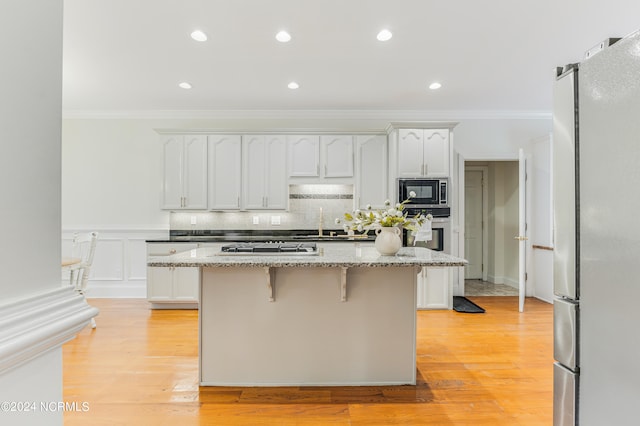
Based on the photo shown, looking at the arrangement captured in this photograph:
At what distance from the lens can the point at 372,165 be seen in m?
4.78

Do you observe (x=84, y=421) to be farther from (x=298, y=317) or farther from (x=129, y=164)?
(x=129, y=164)

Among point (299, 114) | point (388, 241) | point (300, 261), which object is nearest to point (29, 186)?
point (300, 261)

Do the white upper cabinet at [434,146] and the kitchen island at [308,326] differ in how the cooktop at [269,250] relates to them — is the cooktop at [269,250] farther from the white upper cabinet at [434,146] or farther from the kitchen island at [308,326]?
the white upper cabinet at [434,146]

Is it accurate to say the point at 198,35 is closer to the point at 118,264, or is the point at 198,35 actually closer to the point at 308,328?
the point at 308,328

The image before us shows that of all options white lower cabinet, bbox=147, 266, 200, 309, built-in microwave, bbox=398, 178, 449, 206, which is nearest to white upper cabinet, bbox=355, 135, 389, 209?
built-in microwave, bbox=398, 178, 449, 206

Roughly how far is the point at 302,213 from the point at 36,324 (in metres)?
4.54

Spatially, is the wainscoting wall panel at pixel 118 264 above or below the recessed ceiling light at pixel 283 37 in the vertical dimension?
below

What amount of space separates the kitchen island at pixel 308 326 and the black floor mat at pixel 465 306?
87.2 inches

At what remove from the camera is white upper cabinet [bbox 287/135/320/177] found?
4777mm

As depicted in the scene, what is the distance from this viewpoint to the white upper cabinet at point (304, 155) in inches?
188

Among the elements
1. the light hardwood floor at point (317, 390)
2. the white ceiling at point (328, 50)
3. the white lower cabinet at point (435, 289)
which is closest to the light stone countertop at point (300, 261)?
the light hardwood floor at point (317, 390)

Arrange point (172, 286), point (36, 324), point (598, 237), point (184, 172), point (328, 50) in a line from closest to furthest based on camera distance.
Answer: point (36, 324), point (598, 237), point (328, 50), point (172, 286), point (184, 172)

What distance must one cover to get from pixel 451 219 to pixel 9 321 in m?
5.01

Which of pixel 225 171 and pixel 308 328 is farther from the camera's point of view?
pixel 225 171
